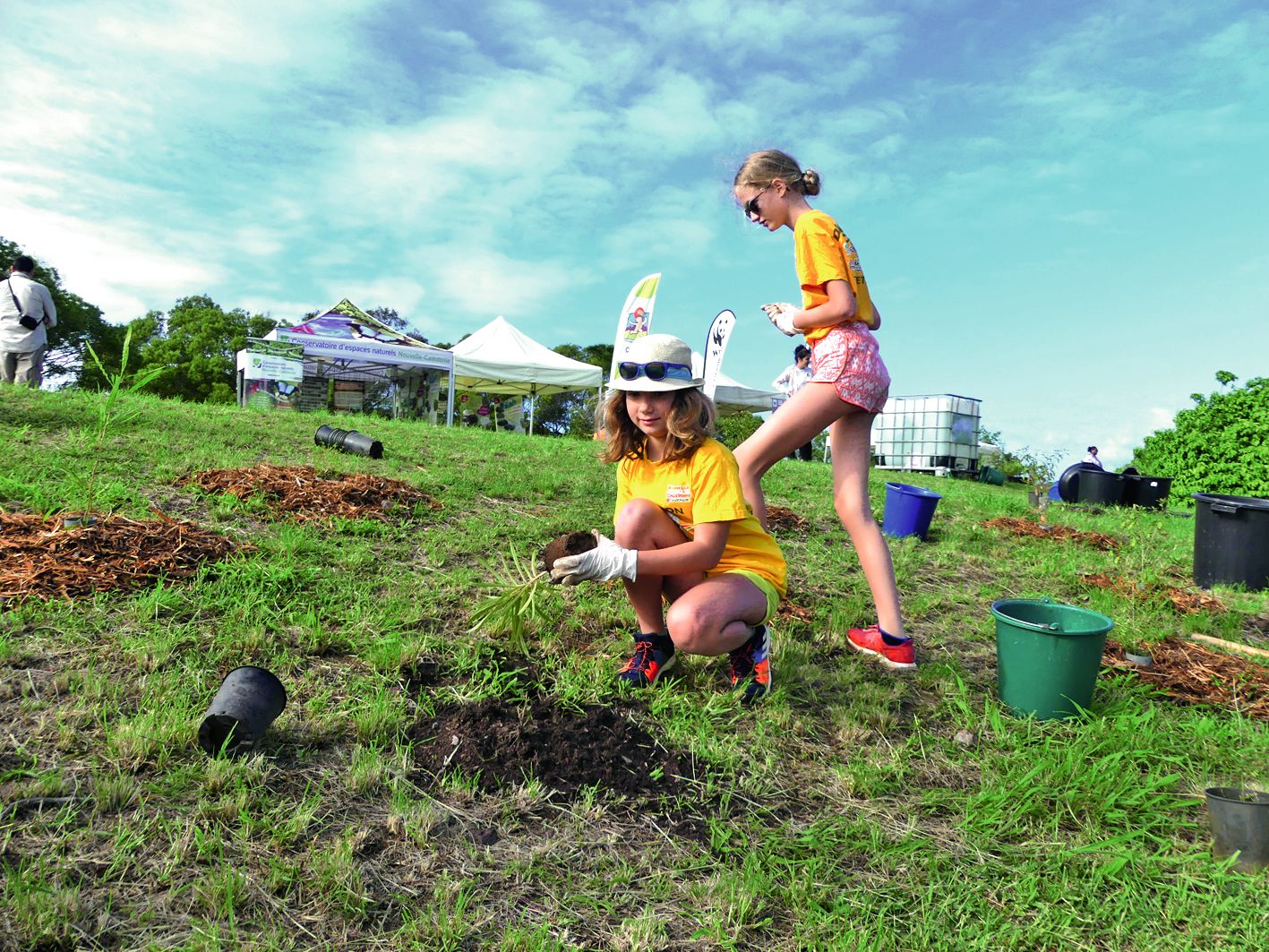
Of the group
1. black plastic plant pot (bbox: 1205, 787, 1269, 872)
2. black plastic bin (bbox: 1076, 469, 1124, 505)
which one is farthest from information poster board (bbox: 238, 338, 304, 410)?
black plastic plant pot (bbox: 1205, 787, 1269, 872)

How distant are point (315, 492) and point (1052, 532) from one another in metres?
6.15

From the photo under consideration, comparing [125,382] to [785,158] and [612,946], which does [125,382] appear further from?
[612,946]

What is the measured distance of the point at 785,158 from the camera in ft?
10.7

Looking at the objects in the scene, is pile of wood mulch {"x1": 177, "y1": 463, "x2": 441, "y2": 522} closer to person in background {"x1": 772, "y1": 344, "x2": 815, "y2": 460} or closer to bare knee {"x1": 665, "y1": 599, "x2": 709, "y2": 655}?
bare knee {"x1": 665, "y1": 599, "x2": 709, "y2": 655}

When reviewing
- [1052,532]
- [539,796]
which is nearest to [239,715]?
[539,796]

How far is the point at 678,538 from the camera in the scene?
2.68 m

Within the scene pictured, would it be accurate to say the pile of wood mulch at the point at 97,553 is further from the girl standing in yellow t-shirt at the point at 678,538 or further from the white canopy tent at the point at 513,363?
the white canopy tent at the point at 513,363

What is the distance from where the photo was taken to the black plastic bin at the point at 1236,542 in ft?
18.0

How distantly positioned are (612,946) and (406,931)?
426 mm

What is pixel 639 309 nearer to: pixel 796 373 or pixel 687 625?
pixel 796 373

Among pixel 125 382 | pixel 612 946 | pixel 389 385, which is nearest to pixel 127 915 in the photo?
pixel 612 946

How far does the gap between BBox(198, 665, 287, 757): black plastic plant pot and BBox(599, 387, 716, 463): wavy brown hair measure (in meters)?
1.36

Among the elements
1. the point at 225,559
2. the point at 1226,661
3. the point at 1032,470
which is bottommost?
the point at 1226,661

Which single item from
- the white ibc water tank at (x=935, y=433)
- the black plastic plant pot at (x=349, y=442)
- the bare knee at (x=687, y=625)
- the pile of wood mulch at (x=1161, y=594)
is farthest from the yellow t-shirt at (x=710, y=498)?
the white ibc water tank at (x=935, y=433)
